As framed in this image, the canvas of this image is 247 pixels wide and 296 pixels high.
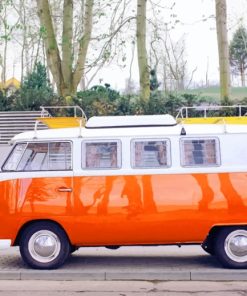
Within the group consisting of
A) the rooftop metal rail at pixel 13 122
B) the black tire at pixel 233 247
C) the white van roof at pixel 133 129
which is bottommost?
the black tire at pixel 233 247

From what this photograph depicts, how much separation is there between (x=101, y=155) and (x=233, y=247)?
96.3 inches

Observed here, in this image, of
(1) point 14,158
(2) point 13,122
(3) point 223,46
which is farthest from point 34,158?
(3) point 223,46

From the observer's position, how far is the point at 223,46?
2142 centimetres

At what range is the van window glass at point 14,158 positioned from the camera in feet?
29.5

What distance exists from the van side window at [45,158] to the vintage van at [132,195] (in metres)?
0.02

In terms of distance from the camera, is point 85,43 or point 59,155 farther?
point 85,43

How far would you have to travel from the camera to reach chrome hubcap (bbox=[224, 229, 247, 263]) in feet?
28.9

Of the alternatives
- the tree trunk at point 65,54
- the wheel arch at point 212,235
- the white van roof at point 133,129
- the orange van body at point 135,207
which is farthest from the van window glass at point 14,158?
the tree trunk at point 65,54

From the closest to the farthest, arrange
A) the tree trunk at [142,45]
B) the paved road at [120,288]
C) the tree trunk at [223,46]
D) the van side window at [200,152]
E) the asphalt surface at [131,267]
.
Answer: the paved road at [120,288]
the asphalt surface at [131,267]
the van side window at [200,152]
the tree trunk at [223,46]
the tree trunk at [142,45]

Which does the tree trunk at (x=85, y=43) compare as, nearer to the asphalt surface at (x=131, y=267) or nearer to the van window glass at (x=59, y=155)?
the asphalt surface at (x=131, y=267)

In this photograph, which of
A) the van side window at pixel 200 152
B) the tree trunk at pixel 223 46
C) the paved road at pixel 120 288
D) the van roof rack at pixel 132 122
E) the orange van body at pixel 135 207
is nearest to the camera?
the paved road at pixel 120 288

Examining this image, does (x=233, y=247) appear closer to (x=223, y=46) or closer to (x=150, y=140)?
(x=150, y=140)

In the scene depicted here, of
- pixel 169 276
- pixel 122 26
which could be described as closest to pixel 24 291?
pixel 169 276

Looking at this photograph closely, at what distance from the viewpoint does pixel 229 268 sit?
347 inches
